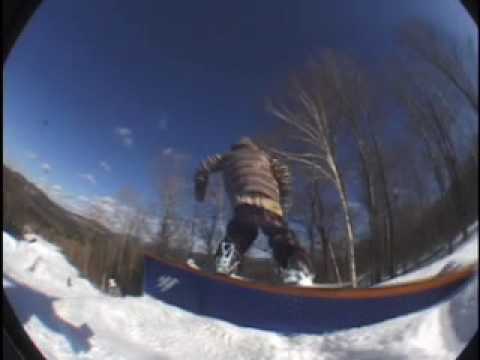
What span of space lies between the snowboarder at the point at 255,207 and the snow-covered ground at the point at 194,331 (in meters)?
0.13

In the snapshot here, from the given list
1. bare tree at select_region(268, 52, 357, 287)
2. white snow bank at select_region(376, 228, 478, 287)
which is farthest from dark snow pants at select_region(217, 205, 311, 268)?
white snow bank at select_region(376, 228, 478, 287)

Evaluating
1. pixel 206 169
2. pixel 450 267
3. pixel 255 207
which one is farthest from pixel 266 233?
pixel 450 267

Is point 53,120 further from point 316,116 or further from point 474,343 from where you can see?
point 474,343

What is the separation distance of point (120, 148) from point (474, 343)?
A: 848 mm

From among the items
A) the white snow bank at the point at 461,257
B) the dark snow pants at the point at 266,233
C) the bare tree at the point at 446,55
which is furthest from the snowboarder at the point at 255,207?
the bare tree at the point at 446,55

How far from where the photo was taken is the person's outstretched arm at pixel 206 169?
0.96 m

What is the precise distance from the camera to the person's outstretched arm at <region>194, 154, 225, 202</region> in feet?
3.15

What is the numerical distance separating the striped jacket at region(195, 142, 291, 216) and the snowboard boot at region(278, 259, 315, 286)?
0.09 m

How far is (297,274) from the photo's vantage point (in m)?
0.97

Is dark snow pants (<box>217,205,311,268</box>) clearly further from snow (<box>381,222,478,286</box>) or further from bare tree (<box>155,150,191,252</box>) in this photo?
snow (<box>381,222,478,286</box>)

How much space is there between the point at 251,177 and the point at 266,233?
0.11 meters

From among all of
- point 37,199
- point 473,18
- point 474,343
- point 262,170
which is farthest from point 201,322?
point 473,18

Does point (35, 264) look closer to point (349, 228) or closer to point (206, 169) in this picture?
point (206, 169)

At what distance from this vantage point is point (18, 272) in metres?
1.21
